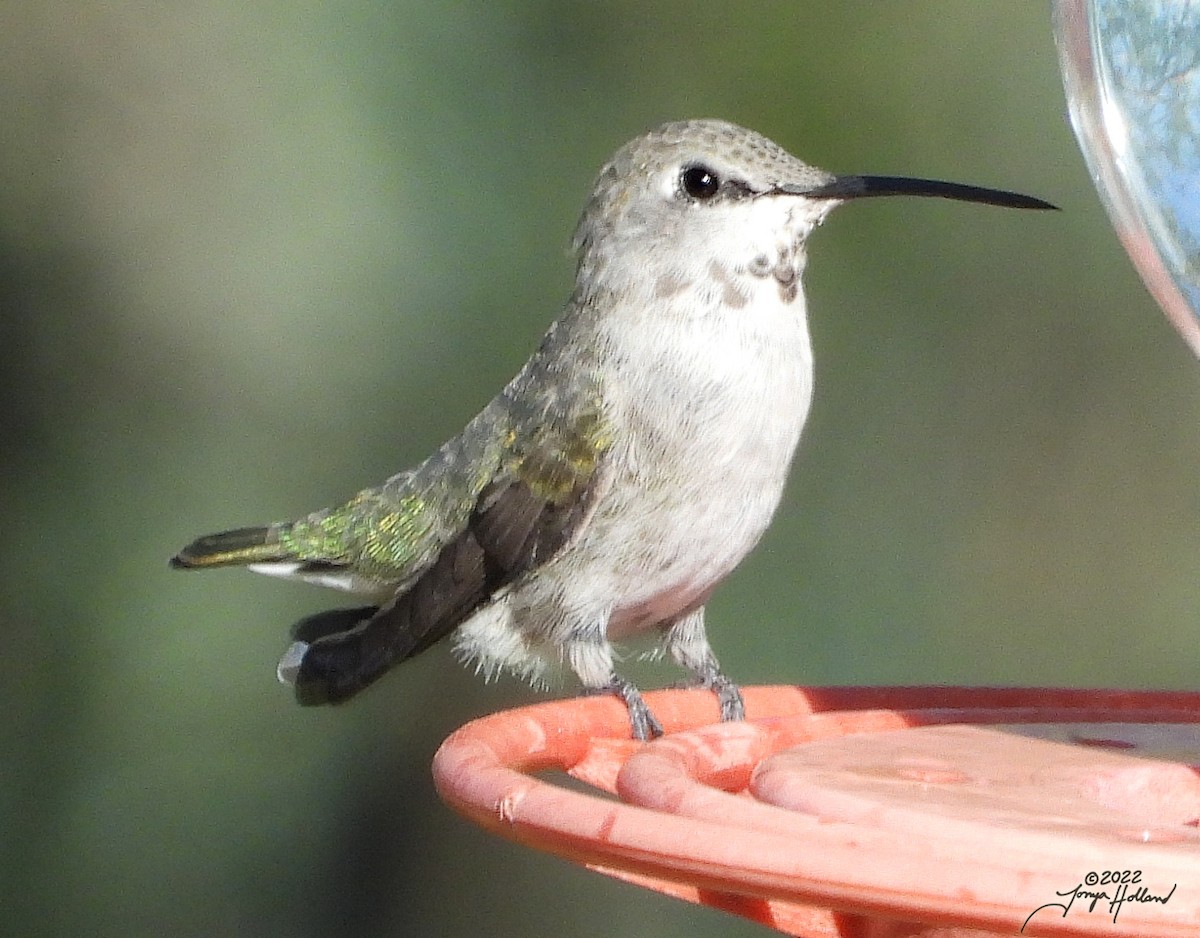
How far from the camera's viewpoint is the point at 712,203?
306 cm

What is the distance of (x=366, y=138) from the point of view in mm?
5160

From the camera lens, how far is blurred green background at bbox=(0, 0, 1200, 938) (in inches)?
187

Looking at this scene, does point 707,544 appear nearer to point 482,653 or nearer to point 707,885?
point 482,653

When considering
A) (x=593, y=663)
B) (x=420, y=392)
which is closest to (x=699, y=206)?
(x=593, y=663)

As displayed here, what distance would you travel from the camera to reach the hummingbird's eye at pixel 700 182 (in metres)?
3.06

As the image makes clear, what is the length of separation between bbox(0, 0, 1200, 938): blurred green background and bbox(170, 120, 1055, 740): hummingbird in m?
1.60

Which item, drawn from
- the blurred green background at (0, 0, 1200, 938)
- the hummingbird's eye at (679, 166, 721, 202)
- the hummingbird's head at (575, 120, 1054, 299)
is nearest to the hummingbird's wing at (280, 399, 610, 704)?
the hummingbird's head at (575, 120, 1054, 299)

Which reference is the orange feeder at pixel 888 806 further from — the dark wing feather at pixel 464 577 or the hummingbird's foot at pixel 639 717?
the dark wing feather at pixel 464 577

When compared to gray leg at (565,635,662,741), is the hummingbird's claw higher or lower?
higher

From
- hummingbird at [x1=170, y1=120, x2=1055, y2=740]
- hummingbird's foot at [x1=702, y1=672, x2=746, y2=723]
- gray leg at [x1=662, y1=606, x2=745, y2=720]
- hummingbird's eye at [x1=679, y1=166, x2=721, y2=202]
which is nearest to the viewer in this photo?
hummingbird's foot at [x1=702, y1=672, x2=746, y2=723]

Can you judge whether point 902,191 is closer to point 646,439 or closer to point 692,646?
point 646,439
